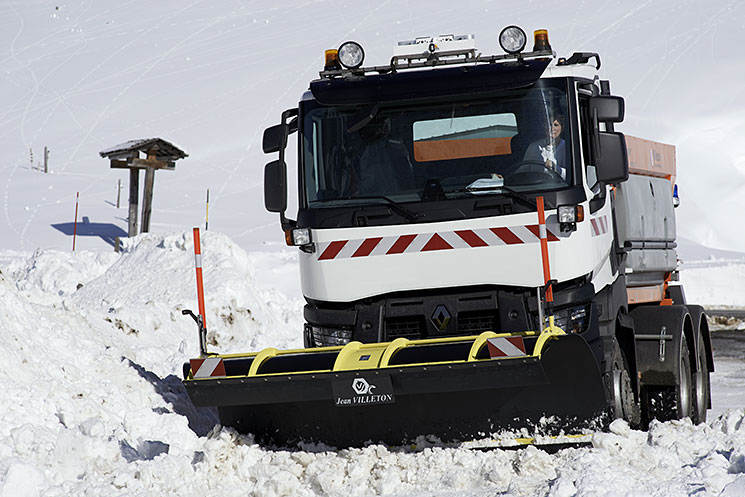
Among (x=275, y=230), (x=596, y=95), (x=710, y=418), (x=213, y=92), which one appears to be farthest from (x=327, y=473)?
(x=213, y=92)

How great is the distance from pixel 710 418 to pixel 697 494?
509cm

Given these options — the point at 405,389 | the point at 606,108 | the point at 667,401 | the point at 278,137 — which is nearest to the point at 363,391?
the point at 405,389

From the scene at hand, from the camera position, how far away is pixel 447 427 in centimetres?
625

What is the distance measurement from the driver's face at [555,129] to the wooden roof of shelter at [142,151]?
16795 mm

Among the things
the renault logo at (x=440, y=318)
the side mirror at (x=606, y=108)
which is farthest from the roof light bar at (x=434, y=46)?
the renault logo at (x=440, y=318)

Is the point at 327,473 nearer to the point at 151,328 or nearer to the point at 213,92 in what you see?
the point at 151,328

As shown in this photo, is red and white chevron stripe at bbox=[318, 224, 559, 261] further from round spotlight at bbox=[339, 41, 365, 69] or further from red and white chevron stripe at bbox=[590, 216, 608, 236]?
round spotlight at bbox=[339, 41, 365, 69]

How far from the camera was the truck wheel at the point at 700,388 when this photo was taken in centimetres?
858

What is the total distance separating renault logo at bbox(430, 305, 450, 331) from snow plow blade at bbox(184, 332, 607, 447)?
0.46 m

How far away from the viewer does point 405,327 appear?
261 inches

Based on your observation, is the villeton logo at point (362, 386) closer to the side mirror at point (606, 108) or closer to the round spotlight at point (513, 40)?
the side mirror at point (606, 108)

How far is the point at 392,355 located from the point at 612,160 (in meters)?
2.01

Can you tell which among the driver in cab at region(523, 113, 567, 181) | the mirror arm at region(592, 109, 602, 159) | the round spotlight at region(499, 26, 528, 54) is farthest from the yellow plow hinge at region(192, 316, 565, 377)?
the round spotlight at region(499, 26, 528, 54)

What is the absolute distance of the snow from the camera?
581 cm
